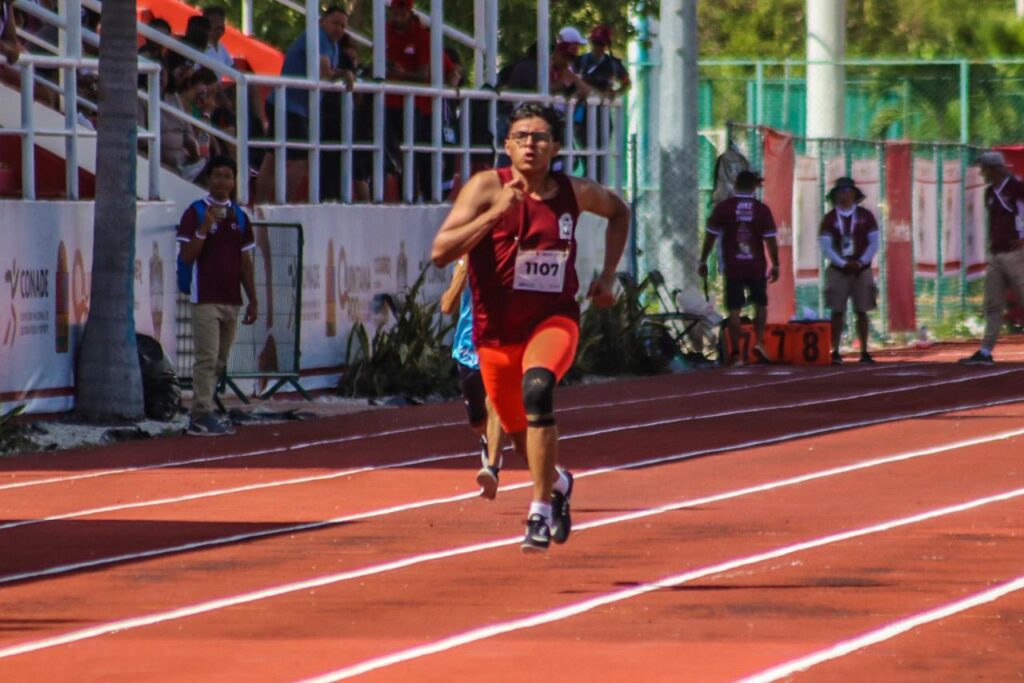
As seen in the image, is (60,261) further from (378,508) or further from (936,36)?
(936,36)

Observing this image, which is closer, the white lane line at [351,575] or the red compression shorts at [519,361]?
the white lane line at [351,575]

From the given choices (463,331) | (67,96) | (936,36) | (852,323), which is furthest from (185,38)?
(936,36)

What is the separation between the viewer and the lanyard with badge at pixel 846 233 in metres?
25.3

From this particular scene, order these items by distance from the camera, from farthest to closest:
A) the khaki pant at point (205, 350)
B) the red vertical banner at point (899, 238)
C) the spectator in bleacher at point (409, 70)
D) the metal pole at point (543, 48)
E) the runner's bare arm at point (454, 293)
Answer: the red vertical banner at point (899, 238)
the metal pole at point (543, 48)
the spectator in bleacher at point (409, 70)
the khaki pant at point (205, 350)
the runner's bare arm at point (454, 293)

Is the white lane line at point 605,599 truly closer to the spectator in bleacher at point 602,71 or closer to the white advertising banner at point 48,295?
the white advertising banner at point 48,295

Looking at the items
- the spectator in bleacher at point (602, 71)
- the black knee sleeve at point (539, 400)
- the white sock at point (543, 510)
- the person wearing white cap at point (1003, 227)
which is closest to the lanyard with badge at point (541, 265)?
the black knee sleeve at point (539, 400)

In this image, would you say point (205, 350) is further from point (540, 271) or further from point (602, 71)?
point (602, 71)

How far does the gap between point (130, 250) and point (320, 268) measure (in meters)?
3.41

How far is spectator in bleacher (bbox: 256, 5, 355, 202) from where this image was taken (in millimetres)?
20750

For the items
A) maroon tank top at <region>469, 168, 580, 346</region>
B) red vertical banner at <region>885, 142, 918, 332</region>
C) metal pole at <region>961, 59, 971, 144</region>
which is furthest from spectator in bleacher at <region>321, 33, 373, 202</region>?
metal pole at <region>961, 59, 971, 144</region>

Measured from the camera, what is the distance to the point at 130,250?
1777 cm

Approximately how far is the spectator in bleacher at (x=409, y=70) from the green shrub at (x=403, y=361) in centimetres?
189

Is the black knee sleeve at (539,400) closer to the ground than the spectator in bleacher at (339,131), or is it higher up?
closer to the ground

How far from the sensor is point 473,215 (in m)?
10.7
